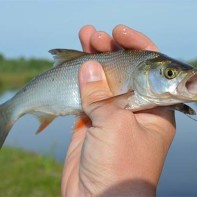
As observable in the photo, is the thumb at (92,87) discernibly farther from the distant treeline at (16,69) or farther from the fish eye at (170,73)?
the distant treeline at (16,69)

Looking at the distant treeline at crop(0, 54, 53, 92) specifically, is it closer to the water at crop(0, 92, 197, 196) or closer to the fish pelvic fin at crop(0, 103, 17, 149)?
the water at crop(0, 92, 197, 196)

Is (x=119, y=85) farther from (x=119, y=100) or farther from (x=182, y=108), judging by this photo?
(x=182, y=108)

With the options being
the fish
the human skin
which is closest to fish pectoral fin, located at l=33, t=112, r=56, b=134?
the fish

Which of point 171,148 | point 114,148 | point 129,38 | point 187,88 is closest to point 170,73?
point 187,88

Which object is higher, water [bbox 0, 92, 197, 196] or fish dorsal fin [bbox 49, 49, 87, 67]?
fish dorsal fin [bbox 49, 49, 87, 67]

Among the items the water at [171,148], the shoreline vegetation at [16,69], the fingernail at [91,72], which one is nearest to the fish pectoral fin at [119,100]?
the fingernail at [91,72]
